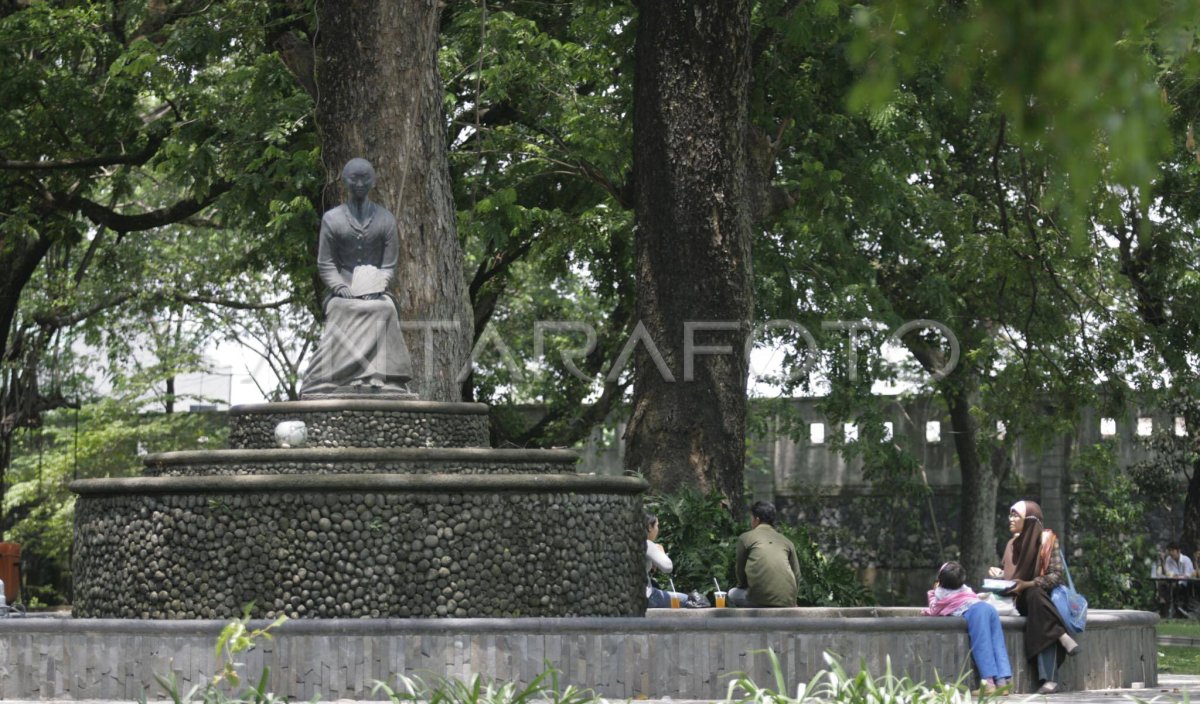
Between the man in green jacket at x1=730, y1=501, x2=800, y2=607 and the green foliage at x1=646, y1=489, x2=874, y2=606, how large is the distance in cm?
117

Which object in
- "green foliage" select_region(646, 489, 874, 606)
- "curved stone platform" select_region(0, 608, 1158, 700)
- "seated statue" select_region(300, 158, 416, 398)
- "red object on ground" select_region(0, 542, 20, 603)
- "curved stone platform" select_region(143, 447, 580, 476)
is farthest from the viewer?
"red object on ground" select_region(0, 542, 20, 603)

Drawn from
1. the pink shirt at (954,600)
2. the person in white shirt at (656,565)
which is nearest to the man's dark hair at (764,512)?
the person in white shirt at (656,565)

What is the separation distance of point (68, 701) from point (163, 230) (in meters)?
26.5

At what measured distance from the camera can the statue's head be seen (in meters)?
14.1

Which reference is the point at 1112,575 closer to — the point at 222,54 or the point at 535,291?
the point at 535,291

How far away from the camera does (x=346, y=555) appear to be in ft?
38.4

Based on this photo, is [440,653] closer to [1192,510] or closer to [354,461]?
[354,461]

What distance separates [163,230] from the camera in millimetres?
35875

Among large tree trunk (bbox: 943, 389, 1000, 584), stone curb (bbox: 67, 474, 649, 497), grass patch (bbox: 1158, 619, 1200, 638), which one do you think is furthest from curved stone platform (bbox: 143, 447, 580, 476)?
large tree trunk (bbox: 943, 389, 1000, 584)

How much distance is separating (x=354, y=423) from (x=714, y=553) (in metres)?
3.73

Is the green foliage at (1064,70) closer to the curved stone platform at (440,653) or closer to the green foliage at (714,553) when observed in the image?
the curved stone platform at (440,653)

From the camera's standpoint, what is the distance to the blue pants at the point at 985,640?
11.2 metres

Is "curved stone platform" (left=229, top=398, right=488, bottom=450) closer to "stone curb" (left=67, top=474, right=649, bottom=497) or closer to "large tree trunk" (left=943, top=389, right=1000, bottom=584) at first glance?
"stone curb" (left=67, top=474, right=649, bottom=497)

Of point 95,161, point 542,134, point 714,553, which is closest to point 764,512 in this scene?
point 714,553
